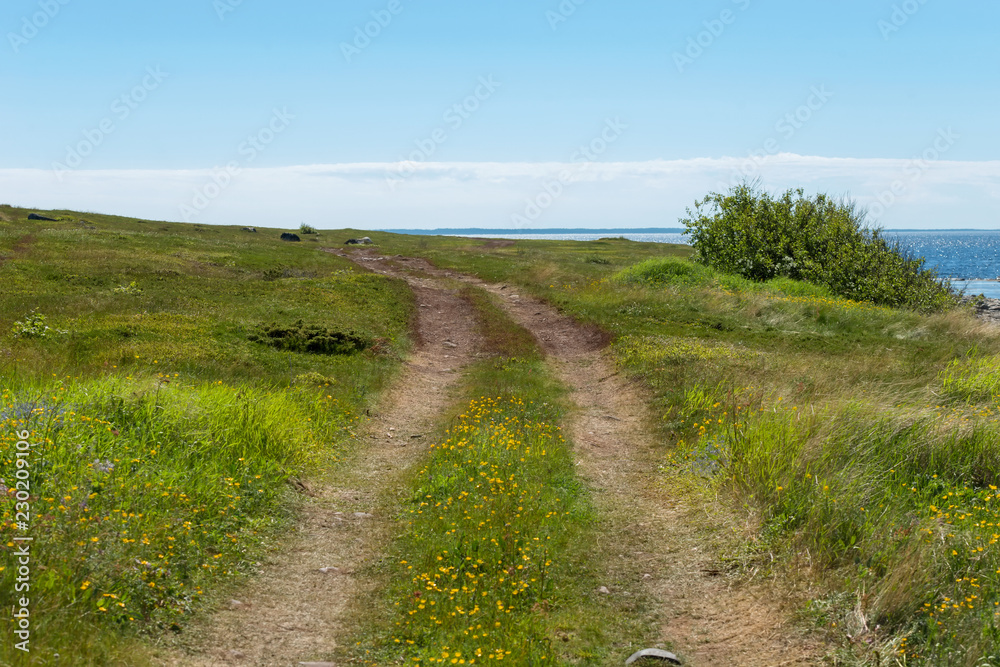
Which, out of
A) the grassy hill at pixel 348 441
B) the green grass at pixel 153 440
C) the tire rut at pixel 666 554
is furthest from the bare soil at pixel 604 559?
the green grass at pixel 153 440

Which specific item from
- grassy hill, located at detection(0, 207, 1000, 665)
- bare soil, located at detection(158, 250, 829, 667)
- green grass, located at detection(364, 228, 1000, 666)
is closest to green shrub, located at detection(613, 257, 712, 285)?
grassy hill, located at detection(0, 207, 1000, 665)

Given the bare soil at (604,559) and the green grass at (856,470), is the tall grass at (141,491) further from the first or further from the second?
the green grass at (856,470)

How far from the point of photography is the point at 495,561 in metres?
9.02

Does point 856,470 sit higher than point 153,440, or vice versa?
point 856,470

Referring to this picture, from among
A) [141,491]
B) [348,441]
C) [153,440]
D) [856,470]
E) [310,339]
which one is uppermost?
[310,339]

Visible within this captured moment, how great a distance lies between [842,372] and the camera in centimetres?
1709

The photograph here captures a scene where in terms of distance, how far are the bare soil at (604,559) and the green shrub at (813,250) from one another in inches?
942

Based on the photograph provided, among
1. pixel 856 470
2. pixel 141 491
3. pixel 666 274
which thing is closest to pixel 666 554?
pixel 856 470

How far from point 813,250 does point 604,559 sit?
113 feet

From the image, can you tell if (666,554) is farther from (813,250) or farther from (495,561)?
(813,250)

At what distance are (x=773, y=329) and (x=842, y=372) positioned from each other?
30.5ft

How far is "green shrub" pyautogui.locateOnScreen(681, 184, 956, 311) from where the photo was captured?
35031mm

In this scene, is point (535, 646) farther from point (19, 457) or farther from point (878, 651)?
point (19, 457)

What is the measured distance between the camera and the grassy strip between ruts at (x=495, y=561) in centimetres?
725
